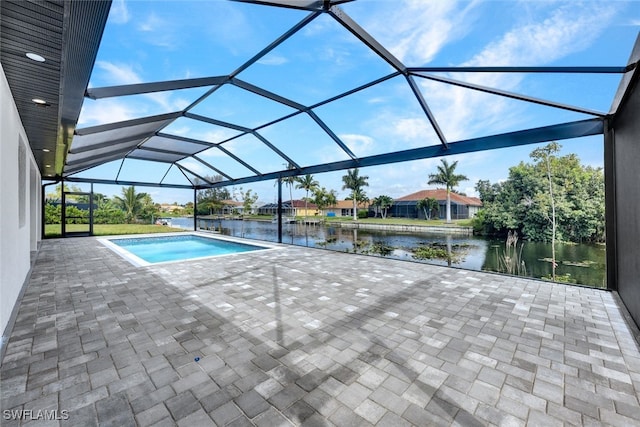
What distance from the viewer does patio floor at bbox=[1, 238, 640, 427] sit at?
70.5 inches

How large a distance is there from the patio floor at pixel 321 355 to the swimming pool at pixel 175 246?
477cm

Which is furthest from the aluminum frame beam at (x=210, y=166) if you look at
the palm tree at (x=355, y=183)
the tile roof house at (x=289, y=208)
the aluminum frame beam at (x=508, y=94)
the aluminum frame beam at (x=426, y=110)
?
the tile roof house at (x=289, y=208)

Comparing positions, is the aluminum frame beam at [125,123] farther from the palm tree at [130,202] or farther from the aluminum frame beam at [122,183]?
the palm tree at [130,202]

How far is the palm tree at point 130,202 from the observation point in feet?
57.4

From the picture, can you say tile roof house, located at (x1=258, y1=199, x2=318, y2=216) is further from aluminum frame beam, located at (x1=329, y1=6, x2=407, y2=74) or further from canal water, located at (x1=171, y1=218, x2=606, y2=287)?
aluminum frame beam, located at (x1=329, y1=6, x2=407, y2=74)

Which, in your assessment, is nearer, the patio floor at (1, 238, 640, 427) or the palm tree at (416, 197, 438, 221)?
the patio floor at (1, 238, 640, 427)

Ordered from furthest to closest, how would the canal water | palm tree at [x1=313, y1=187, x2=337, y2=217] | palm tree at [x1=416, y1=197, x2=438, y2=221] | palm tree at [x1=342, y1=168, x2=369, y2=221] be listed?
palm tree at [x1=342, y1=168, x2=369, y2=221]
palm tree at [x1=313, y1=187, x2=337, y2=217]
palm tree at [x1=416, y1=197, x2=438, y2=221]
the canal water

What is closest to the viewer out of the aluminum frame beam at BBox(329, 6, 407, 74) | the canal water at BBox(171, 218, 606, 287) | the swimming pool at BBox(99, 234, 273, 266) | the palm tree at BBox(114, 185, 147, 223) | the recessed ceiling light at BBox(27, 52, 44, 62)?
the recessed ceiling light at BBox(27, 52, 44, 62)

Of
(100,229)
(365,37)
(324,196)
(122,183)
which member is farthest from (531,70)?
(324,196)

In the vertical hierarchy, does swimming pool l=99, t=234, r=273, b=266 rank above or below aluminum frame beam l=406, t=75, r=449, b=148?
below

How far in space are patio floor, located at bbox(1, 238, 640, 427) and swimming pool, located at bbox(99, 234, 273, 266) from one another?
477 centimetres

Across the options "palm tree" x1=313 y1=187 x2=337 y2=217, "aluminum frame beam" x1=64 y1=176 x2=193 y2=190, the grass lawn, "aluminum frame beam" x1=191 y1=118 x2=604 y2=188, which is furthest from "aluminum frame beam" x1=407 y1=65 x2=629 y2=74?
"palm tree" x1=313 y1=187 x2=337 y2=217

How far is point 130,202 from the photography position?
58.5 ft

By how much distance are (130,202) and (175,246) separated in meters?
9.30
